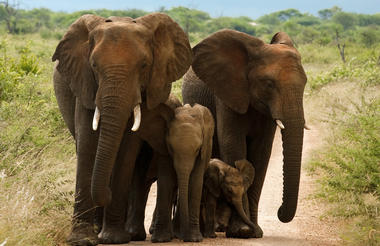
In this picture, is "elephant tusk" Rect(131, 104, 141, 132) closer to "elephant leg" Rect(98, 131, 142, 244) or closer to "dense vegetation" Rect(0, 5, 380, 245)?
"elephant leg" Rect(98, 131, 142, 244)

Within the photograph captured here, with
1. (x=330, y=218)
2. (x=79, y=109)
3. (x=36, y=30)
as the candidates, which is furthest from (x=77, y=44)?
(x=36, y=30)

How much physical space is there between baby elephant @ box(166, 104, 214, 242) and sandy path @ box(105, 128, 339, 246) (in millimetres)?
208

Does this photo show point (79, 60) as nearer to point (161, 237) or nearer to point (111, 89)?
point (111, 89)

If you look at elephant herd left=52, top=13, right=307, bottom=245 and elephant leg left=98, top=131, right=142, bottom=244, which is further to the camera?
elephant leg left=98, top=131, right=142, bottom=244

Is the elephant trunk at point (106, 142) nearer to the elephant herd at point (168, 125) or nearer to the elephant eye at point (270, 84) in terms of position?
the elephant herd at point (168, 125)

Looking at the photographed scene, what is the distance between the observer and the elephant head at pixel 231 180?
328 inches

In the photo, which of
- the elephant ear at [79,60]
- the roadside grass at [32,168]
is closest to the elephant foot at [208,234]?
the roadside grass at [32,168]

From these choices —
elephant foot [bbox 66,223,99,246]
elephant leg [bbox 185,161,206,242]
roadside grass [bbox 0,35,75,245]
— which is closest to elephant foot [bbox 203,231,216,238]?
elephant leg [bbox 185,161,206,242]

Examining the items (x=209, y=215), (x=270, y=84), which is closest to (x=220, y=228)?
(x=209, y=215)

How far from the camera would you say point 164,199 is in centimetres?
773

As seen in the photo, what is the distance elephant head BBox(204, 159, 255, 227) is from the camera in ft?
27.4

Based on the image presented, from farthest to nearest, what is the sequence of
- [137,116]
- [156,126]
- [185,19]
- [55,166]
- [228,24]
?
[228,24]
[185,19]
[55,166]
[156,126]
[137,116]

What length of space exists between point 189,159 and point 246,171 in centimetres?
117

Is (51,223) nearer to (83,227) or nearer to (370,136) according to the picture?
(83,227)
